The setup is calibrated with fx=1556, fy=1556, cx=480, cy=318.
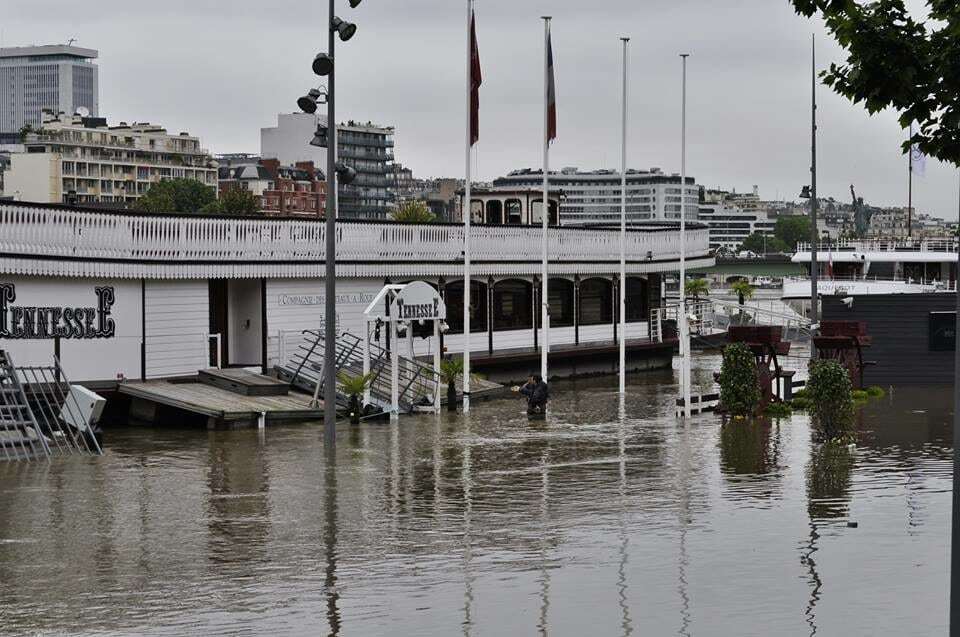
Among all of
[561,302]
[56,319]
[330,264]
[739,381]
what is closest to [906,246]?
[561,302]

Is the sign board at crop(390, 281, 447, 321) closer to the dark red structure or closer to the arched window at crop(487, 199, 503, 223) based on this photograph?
the dark red structure

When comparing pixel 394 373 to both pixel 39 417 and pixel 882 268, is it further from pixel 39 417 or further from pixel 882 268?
pixel 882 268

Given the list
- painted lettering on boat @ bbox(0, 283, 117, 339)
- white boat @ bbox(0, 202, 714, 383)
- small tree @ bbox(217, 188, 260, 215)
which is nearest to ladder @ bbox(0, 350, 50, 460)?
painted lettering on boat @ bbox(0, 283, 117, 339)

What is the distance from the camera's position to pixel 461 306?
166ft

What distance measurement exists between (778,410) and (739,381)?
167 cm

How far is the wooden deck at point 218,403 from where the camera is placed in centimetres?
3528

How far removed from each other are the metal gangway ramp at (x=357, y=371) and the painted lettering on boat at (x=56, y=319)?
5.14m

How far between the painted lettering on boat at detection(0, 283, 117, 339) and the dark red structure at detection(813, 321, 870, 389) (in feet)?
63.2

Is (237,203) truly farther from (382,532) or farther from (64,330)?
(382,532)

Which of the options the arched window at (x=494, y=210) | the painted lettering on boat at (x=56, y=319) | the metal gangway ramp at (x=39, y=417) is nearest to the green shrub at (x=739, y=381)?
the metal gangway ramp at (x=39, y=417)

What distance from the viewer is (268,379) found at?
130ft

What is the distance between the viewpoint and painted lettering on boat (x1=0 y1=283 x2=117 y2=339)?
113ft

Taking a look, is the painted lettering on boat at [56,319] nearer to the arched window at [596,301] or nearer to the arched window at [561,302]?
the arched window at [561,302]

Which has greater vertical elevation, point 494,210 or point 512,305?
point 494,210
